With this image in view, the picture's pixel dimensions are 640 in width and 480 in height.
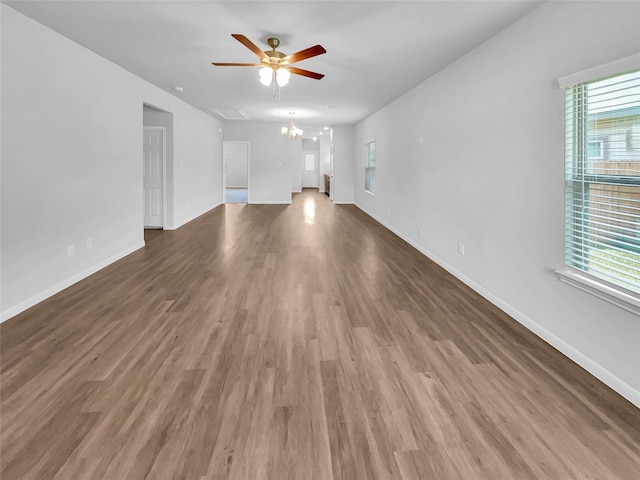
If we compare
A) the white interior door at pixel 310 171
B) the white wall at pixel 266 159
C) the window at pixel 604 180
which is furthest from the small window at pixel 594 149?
the white interior door at pixel 310 171

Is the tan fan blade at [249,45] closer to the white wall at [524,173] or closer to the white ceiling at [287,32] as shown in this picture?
the white ceiling at [287,32]

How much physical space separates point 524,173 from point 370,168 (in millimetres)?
6848

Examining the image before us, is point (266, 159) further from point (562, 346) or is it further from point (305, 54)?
point (562, 346)

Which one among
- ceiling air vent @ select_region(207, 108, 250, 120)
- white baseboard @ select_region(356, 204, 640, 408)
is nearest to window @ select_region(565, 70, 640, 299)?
white baseboard @ select_region(356, 204, 640, 408)

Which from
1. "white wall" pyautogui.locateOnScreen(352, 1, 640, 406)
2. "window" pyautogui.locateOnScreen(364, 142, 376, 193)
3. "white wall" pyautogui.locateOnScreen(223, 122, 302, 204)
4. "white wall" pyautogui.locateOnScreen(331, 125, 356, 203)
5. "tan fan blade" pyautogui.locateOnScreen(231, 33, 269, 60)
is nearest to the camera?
"white wall" pyautogui.locateOnScreen(352, 1, 640, 406)

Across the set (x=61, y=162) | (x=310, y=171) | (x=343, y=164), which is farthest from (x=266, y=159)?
(x=61, y=162)

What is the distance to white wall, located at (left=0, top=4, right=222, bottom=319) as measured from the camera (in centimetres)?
327

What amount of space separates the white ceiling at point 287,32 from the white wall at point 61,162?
9.9 inches

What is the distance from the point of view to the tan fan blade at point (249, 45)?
307cm

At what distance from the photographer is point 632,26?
2158 millimetres

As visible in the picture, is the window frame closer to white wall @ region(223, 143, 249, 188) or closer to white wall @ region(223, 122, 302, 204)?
white wall @ region(223, 122, 302, 204)

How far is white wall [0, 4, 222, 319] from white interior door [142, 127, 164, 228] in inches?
55.7

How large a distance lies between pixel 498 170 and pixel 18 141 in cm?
427

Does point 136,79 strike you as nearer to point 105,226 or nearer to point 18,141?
point 105,226
